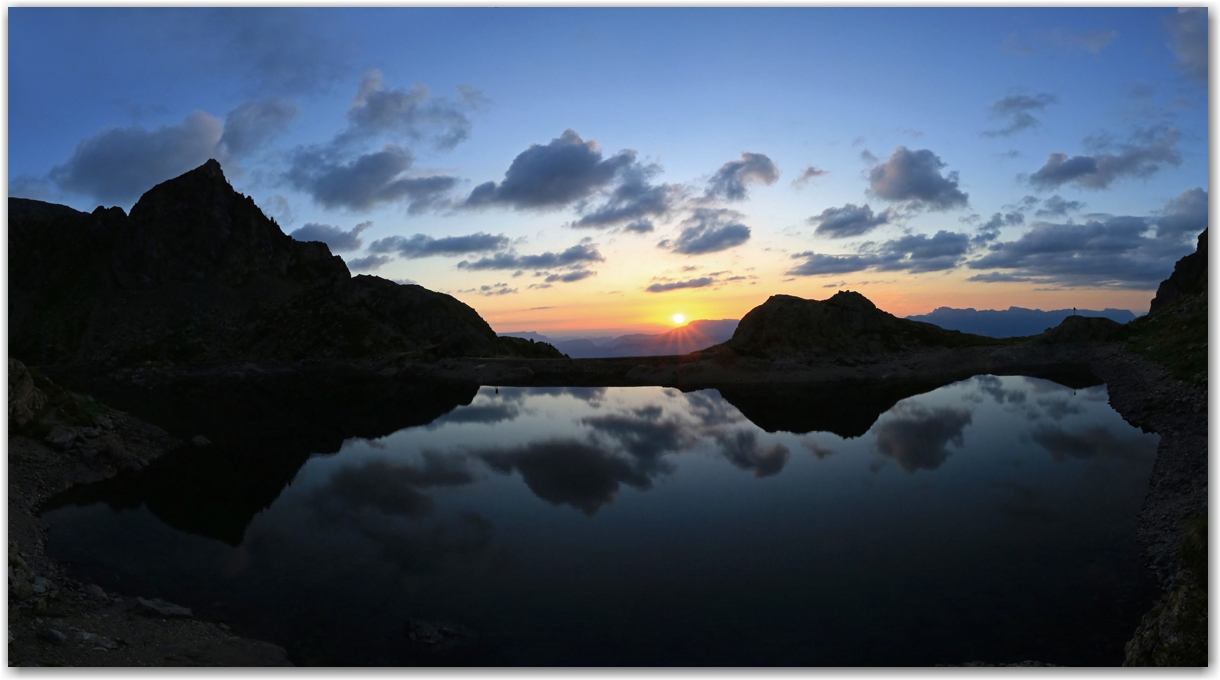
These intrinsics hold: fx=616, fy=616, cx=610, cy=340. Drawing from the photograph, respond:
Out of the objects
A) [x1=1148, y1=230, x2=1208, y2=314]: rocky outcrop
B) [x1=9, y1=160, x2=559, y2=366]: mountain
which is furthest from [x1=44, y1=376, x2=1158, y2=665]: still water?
[x1=1148, y1=230, x2=1208, y2=314]: rocky outcrop

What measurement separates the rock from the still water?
1.09m

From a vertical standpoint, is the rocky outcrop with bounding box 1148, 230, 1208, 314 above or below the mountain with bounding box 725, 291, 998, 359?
above

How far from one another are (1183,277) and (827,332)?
3704 inches

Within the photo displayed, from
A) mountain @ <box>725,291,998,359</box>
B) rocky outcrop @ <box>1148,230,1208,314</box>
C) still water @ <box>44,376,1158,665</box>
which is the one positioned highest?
→ rocky outcrop @ <box>1148,230,1208,314</box>

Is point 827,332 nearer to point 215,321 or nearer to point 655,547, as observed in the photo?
point 655,547

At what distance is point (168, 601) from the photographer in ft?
81.9

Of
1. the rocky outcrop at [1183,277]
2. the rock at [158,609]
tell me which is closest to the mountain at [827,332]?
the rocky outcrop at [1183,277]

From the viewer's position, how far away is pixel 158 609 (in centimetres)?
2327

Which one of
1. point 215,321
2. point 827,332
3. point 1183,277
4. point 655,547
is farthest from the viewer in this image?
point 215,321

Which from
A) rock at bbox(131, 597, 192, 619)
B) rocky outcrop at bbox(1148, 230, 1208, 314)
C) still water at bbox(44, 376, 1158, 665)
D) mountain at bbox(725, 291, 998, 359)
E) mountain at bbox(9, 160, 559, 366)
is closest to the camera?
still water at bbox(44, 376, 1158, 665)

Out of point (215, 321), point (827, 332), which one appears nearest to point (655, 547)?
point (827, 332)

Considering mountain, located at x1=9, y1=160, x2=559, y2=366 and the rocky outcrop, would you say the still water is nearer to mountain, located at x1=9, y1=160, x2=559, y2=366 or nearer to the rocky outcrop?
mountain, located at x1=9, y1=160, x2=559, y2=366

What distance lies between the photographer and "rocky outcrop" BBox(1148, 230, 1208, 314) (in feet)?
431

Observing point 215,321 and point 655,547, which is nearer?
point 655,547
